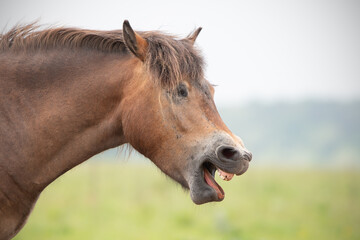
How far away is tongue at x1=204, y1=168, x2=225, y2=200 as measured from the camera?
10.9 ft

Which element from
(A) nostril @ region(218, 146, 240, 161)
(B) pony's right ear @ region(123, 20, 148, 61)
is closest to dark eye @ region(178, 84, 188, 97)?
(B) pony's right ear @ region(123, 20, 148, 61)

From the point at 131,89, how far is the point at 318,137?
144236 millimetres

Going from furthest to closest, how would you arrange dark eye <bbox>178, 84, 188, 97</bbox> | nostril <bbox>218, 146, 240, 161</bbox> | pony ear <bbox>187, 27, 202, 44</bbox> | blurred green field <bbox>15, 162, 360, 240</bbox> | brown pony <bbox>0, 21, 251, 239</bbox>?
1. blurred green field <bbox>15, 162, 360, 240</bbox>
2. pony ear <bbox>187, 27, 202, 44</bbox>
3. dark eye <bbox>178, 84, 188, 97</bbox>
4. brown pony <bbox>0, 21, 251, 239</bbox>
5. nostril <bbox>218, 146, 240, 161</bbox>

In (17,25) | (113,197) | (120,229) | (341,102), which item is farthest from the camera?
(341,102)

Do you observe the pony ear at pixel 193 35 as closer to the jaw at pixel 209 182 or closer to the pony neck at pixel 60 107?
the pony neck at pixel 60 107

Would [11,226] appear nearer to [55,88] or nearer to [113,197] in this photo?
[55,88]

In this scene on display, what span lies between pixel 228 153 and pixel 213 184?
32 cm

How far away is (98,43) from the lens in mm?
3643

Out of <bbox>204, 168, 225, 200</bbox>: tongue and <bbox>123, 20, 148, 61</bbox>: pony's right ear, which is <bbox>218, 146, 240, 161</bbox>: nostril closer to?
<bbox>204, 168, 225, 200</bbox>: tongue

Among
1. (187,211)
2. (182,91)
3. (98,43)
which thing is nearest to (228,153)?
(182,91)

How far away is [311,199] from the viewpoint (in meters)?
14.9

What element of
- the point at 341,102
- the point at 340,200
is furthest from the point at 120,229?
the point at 341,102

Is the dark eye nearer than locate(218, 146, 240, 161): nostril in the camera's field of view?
No

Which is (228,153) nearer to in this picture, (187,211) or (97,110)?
(97,110)
